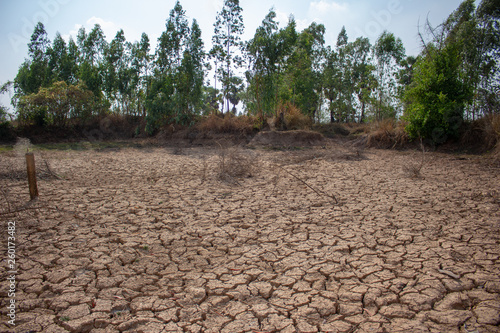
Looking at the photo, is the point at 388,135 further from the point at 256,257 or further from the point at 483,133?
the point at 256,257

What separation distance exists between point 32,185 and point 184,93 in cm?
1141

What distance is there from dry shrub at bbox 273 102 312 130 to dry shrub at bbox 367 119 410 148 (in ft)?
10.9

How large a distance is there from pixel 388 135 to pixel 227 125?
7441mm

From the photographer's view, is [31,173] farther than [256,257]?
Yes

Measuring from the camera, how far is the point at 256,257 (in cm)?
331

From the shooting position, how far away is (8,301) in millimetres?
2479

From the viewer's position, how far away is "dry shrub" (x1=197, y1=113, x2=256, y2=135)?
49.2 feet

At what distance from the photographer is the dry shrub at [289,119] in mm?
14766

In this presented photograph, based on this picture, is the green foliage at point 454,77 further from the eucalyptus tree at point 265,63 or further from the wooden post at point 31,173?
the wooden post at point 31,173

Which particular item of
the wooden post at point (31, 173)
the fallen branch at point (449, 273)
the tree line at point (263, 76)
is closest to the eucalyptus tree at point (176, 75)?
the tree line at point (263, 76)

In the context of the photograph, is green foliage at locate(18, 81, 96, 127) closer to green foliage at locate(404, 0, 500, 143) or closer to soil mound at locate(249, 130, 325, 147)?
soil mound at locate(249, 130, 325, 147)

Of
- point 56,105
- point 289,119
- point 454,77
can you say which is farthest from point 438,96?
point 56,105

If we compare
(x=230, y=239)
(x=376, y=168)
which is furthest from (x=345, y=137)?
(x=230, y=239)

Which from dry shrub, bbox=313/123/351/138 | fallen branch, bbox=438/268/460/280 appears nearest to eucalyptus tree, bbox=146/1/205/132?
dry shrub, bbox=313/123/351/138
